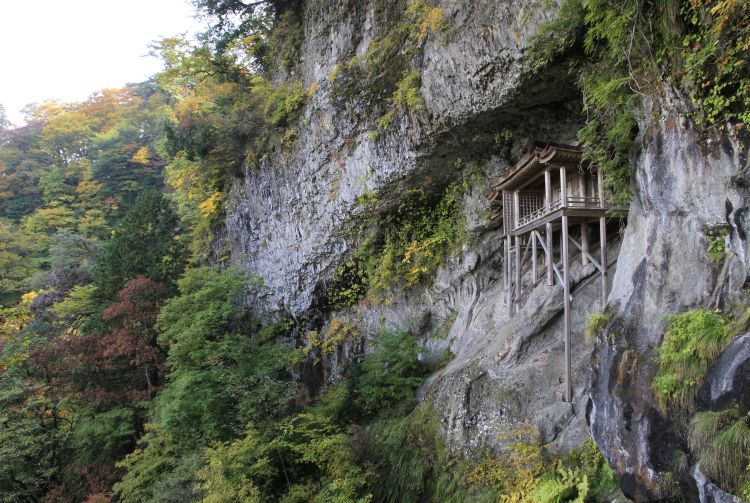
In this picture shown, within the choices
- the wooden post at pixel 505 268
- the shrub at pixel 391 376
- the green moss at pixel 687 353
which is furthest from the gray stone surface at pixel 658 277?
the shrub at pixel 391 376

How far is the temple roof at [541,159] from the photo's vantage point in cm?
923

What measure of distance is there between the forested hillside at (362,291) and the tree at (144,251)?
103mm

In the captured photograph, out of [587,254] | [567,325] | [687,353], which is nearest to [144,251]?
[567,325]

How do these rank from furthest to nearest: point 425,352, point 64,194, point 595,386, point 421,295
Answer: point 64,194 → point 421,295 → point 425,352 → point 595,386

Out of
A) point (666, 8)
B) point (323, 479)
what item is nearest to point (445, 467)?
point (323, 479)

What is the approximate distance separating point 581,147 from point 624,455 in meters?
5.82

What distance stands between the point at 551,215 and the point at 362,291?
8.47m

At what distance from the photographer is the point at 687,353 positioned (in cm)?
540

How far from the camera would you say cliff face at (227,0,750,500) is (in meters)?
6.16

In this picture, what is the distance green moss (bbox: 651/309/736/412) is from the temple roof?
440 cm

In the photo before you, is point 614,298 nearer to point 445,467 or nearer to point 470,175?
point 445,467

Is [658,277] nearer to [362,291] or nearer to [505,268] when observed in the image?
[505,268]

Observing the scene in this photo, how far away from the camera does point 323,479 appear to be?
10031 mm

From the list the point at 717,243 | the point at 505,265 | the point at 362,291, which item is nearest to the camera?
the point at 717,243
